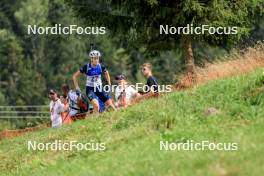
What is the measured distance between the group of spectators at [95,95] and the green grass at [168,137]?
1.09 m

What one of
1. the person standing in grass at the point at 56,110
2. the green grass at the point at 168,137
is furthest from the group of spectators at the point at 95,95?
the green grass at the point at 168,137

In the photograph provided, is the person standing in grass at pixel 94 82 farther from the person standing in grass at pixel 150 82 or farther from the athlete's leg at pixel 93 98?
the person standing in grass at pixel 150 82

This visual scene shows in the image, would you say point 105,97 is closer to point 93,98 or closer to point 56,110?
point 93,98

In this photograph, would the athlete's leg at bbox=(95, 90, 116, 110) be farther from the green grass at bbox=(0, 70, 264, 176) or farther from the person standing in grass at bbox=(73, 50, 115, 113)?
the green grass at bbox=(0, 70, 264, 176)

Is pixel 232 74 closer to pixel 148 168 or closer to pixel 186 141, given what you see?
pixel 186 141

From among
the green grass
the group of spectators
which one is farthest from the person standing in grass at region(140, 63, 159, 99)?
the green grass

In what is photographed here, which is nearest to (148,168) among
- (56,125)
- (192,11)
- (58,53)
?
(56,125)

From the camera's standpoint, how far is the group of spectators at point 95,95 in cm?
1652

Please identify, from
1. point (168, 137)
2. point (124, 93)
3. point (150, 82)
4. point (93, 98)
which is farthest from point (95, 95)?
point (168, 137)

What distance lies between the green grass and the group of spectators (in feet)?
3.57

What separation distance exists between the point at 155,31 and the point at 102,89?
17.8 ft

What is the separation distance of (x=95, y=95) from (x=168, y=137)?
5.38 metres

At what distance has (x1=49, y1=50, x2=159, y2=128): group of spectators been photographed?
16.5 meters

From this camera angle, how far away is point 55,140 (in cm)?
1517
